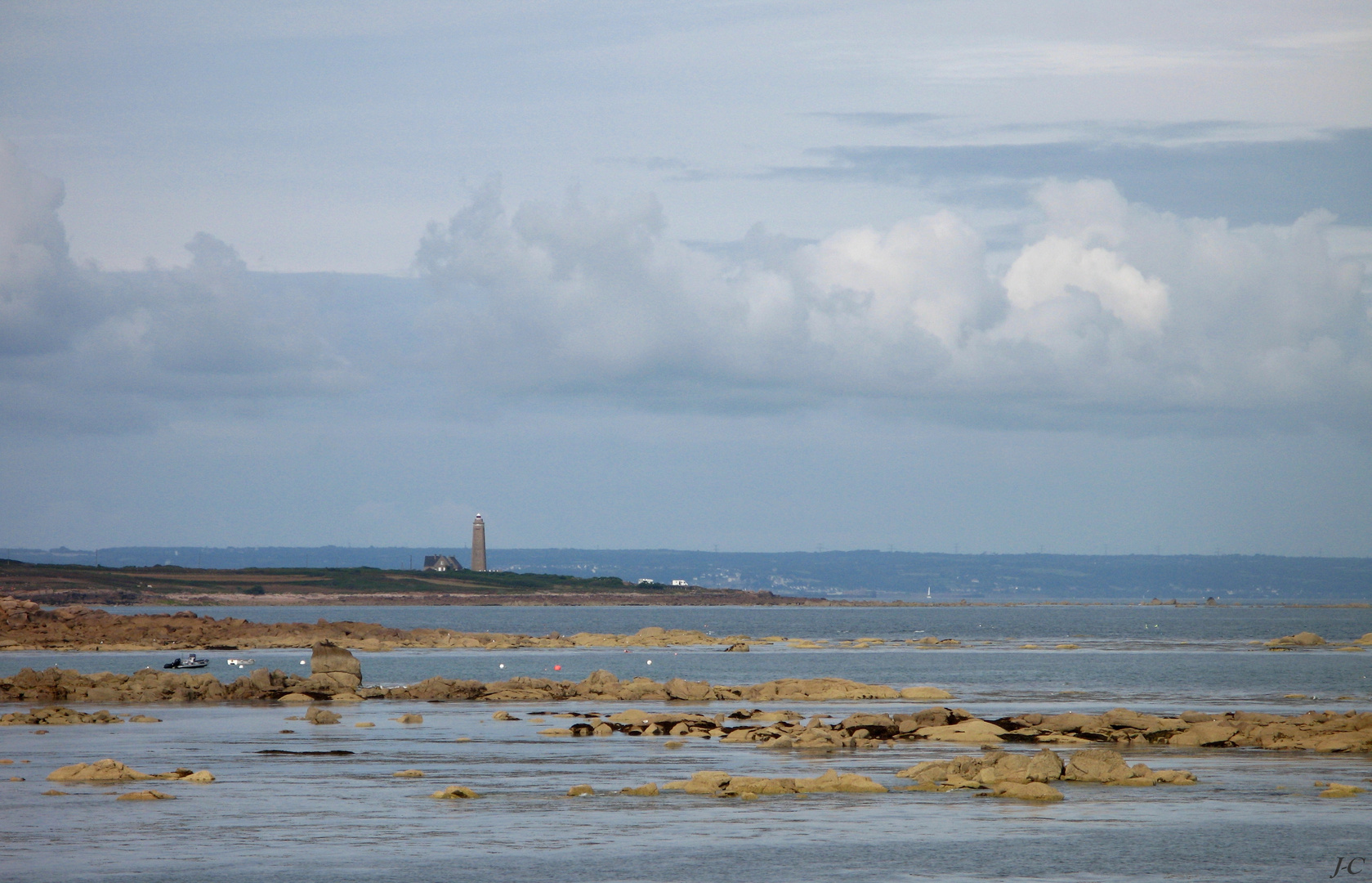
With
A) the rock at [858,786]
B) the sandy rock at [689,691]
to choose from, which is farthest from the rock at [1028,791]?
the sandy rock at [689,691]

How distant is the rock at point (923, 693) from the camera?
210 feet

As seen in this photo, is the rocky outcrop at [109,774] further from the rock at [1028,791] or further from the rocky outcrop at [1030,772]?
the rock at [1028,791]

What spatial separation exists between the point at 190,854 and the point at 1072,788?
21.1 m

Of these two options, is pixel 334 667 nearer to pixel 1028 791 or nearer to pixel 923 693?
pixel 923 693

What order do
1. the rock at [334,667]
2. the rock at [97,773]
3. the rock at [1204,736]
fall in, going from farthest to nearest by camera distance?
the rock at [334,667], the rock at [1204,736], the rock at [97,773]

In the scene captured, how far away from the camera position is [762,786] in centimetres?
3588

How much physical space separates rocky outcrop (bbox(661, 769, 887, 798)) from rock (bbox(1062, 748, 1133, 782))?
18.1 feet

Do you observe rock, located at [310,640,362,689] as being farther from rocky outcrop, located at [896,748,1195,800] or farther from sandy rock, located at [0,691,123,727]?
rocky outcrop, located at [896,748,1195,800]

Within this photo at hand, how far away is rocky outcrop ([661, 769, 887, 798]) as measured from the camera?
1404 inches

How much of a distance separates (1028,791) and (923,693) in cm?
2949

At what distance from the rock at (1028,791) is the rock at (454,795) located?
12652 mm

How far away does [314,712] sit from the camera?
→ 5519cm

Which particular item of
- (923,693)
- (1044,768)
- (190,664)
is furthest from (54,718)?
(190,664)

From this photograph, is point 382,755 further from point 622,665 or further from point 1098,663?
point 1098,663
